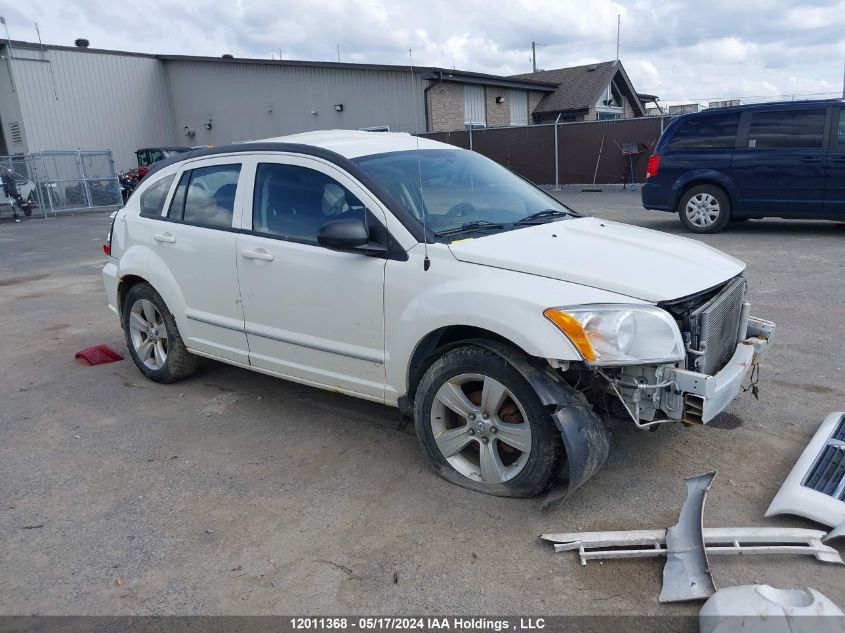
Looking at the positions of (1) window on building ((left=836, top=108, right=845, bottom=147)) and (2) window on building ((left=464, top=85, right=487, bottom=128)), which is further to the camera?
(2) window on building ((left=464, top=85, right=487, bottom=128))

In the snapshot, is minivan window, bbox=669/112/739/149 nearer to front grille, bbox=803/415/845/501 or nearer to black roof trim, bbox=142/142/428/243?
front grille, bbox=803/415/845/501

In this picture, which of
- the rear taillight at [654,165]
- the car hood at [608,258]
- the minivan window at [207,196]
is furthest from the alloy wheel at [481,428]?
the rear taillight at [654,165]

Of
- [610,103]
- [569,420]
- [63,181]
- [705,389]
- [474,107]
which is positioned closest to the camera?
[705,389]

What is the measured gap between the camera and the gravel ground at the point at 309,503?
280 centimetres

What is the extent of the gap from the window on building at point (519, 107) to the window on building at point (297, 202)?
1070 inches

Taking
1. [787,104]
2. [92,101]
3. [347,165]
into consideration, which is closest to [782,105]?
[787,104]

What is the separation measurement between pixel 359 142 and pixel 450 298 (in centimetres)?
149

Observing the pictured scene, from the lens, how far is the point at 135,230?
206 inches

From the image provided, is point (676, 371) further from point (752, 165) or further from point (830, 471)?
point (752, 165)

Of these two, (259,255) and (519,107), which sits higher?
(519,107)

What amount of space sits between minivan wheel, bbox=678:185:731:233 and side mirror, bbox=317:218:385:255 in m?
8.54

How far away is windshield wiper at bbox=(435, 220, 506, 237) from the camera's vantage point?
373 centimetres

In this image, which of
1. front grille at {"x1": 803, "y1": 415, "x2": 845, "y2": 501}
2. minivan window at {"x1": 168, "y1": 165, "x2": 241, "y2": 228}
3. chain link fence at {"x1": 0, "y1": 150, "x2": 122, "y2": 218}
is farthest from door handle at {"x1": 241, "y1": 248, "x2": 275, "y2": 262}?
chain link fence at {"x1": 0, "y1": 150, "x2": 122, "y2": 218}

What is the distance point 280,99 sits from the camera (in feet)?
94.1
